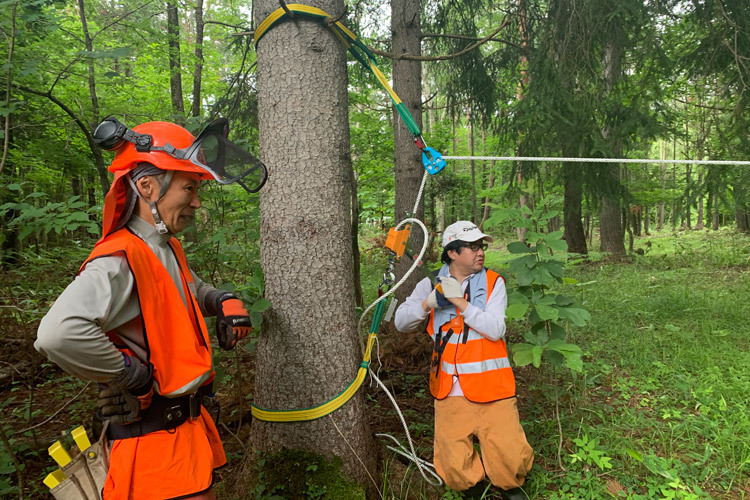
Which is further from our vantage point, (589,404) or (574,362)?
(589,404)

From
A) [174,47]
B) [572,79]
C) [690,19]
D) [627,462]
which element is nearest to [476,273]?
[627,462]

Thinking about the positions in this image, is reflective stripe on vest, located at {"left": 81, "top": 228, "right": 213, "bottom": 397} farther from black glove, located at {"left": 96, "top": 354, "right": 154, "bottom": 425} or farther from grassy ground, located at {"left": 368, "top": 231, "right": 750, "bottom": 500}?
grassy ground, located at {"left": 368, "top": 231, "right": 750, "bottom": 500}

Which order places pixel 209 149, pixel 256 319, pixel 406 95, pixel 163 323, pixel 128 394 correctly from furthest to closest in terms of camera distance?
pixel 406 95
pixel 256 319
pixel 209 149
pixel 163 323
pixel 128 394

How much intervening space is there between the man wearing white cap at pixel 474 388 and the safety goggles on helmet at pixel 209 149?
1347 mm

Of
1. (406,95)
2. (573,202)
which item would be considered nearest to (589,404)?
(406,95)

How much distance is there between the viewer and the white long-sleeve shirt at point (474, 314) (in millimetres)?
2559

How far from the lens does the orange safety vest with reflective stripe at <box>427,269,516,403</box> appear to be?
8.41 ft

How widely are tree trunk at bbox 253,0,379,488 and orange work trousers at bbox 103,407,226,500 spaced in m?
0.73

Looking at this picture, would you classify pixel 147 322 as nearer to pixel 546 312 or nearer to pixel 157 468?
pixel 157 468

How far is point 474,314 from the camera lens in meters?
2.58

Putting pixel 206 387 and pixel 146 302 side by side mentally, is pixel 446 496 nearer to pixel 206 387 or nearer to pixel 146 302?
pixel 206 387

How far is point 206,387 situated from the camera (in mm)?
1886

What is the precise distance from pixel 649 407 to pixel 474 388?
1904 mm

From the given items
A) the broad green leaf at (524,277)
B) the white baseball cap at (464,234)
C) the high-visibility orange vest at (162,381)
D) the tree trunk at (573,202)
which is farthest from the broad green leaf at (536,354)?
the tree trunk at (573,202)
